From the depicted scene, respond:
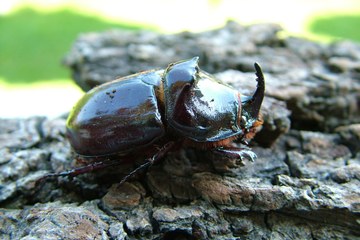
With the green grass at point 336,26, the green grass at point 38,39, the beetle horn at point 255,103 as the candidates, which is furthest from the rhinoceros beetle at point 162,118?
the green grass at point 336,26

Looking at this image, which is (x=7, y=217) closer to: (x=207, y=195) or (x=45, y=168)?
(x=45, y=168)

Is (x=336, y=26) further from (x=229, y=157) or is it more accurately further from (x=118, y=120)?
(x=118, y=120)

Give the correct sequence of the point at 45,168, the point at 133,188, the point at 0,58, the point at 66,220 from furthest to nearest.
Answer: the point at 0,58
the point at 45,168
the point at 133,188
the point at 66,220

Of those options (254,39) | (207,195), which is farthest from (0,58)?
(207,195)

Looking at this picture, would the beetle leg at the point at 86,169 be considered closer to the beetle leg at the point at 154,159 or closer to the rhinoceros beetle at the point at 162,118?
the rhinoceros beetle at the point at 162,118

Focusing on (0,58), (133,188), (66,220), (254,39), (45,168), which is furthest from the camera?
(0,58)

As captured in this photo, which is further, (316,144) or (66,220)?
(316,144)

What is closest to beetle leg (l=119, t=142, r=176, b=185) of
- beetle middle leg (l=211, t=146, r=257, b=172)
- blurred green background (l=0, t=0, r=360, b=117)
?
beetle middle leg (l=211, t=146, r=257, b=172)
